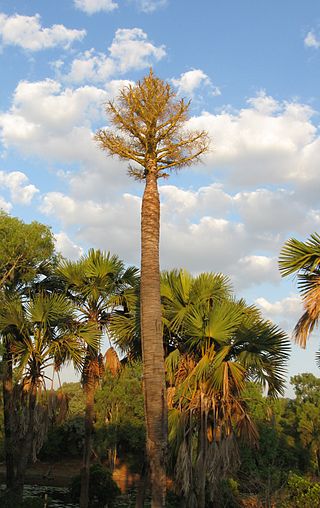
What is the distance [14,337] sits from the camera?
629 inches

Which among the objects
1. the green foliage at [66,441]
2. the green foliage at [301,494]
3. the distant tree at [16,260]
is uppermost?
the distant tree at [16,260]

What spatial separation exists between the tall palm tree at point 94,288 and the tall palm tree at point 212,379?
2.68m

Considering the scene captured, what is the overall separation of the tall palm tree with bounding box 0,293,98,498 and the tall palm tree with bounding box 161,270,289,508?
2903mm

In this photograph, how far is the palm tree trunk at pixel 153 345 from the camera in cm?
847

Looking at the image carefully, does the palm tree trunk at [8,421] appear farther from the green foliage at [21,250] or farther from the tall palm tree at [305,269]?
the tall palm tree at [305,269]

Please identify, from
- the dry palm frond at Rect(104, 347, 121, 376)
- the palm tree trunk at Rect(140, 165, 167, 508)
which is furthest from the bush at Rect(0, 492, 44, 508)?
the palm tree trunk at Rect(140, 165, 167, 508)

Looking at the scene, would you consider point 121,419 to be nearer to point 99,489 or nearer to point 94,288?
point 99,489

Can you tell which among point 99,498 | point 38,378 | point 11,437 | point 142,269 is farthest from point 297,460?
point 142,269

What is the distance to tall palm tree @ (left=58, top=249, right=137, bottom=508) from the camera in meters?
15.8

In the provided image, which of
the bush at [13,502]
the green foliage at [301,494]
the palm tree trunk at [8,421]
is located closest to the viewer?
the green foliage at [301,494]

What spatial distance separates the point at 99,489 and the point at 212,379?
13.0 metres

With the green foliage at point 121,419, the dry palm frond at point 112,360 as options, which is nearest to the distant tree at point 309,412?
the green foliage at point 121,419

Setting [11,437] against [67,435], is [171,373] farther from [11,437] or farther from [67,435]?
[67,435]

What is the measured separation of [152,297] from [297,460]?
31384 millimetres
